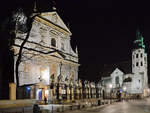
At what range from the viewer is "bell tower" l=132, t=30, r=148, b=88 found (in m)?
81.9

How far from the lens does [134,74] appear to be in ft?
273

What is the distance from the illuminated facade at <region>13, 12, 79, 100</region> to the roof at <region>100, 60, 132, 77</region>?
140ft

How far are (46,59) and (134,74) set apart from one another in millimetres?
51498

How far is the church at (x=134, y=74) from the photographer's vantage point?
79.4 metres

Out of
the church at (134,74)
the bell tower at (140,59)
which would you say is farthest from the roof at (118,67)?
the bell tower at (140,59)

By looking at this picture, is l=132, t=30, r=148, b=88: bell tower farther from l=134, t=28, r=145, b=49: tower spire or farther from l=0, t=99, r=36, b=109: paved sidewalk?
l=0, t=99, r=36, b=109: paved sidewalk

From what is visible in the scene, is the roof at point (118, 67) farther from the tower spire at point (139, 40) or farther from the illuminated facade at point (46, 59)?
the illuminated facade at point (46, 59)

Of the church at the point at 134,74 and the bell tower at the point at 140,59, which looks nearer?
the church at the point at 134,74

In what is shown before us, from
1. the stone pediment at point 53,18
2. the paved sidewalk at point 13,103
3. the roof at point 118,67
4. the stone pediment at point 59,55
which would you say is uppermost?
the stone pediment at point 53,18

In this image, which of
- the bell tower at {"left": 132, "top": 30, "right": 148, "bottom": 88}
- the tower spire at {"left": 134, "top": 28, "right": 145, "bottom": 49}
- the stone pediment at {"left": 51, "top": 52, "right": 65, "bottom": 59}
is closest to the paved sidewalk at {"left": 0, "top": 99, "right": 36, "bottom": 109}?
the stone pediment at {"left": 51, "top": 52, "right": 65, "bottom": 59}

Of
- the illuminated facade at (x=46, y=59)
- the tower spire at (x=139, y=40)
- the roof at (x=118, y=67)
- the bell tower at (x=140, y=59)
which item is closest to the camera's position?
the illuminated facade at (x=46, y=59)

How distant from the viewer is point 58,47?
46.5 metres

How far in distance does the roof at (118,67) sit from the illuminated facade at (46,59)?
42728 millimetres

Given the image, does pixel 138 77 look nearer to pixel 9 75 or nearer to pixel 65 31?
pixel 65 31
